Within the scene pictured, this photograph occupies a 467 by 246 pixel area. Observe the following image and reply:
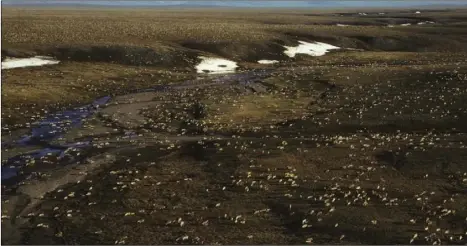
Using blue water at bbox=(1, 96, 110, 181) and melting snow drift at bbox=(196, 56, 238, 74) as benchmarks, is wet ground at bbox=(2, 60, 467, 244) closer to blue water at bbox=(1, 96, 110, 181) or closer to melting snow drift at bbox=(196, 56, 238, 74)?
blue water at bbox=(1, 96, 110, 181)

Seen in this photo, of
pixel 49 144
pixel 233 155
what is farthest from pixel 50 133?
pixel 233 155

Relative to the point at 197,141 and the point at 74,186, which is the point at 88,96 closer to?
the point at 197,141

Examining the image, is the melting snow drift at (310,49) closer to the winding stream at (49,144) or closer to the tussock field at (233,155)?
the tussock field at (233,155)

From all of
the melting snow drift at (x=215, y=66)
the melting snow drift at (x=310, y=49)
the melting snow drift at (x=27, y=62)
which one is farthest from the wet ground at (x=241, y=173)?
the melting snow drift at (x=310, y=49)

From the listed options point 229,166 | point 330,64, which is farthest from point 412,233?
point 330,64

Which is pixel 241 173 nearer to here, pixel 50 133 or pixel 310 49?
pixel 50 133
